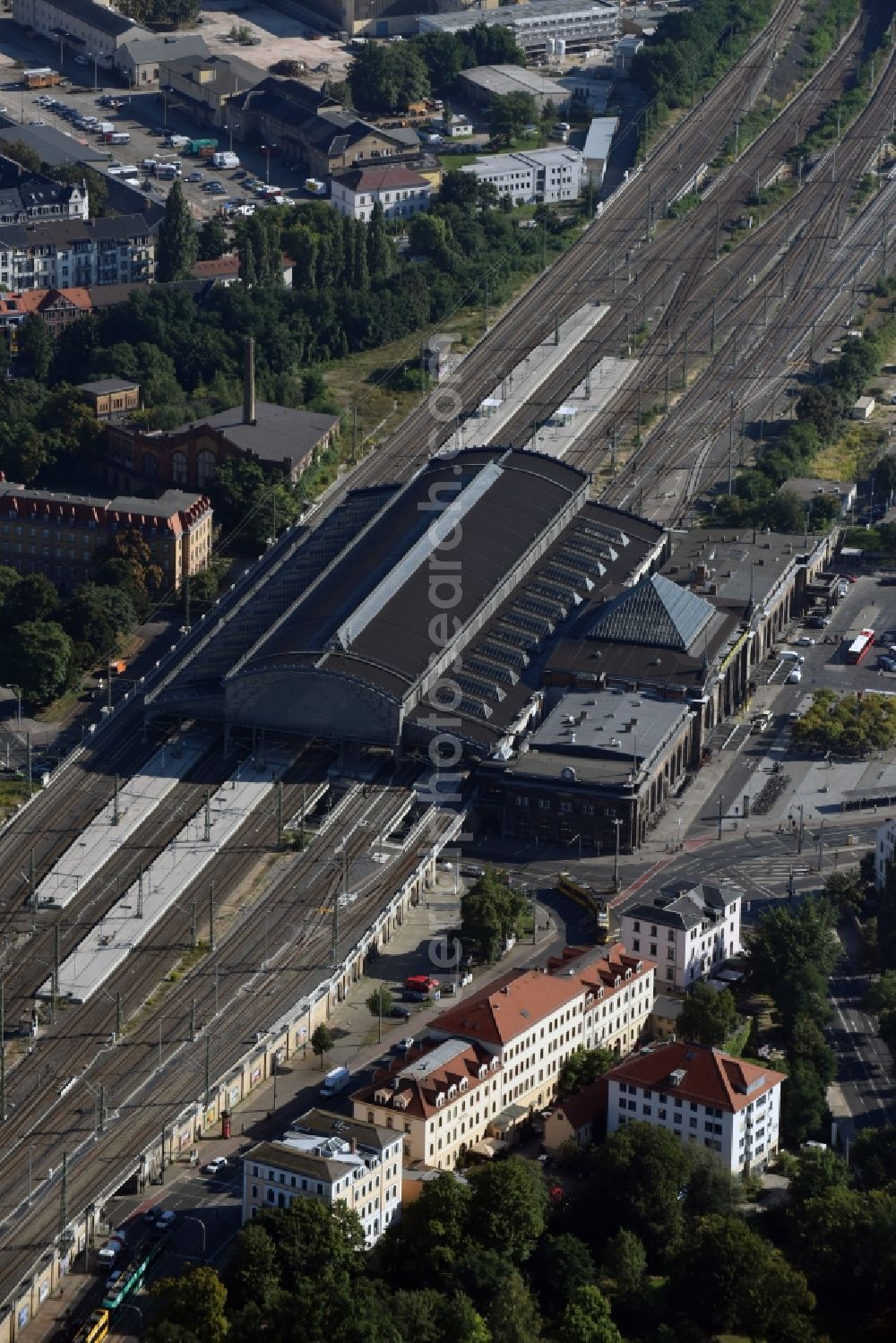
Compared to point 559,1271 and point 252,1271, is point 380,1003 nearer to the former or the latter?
point 559,1271

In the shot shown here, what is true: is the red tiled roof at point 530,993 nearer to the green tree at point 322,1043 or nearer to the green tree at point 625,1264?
the green tree at point 322,1043

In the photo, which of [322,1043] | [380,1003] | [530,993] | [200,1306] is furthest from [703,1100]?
[200,1306]

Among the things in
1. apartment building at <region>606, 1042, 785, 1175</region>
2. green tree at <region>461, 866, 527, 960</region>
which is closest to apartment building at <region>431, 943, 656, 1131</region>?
green tree at <region>461, 866, 527, 960</region>

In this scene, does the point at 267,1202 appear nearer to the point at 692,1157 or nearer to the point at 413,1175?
the point at 413,1175

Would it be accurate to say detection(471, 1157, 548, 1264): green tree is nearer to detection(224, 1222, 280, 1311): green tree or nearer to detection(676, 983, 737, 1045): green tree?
detection(224, 1222, 280, 1311): green tree

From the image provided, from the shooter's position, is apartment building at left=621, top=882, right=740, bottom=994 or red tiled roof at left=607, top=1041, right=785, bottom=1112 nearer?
red tiled roof at left=607, top=1041, right=785, bottom=1112
